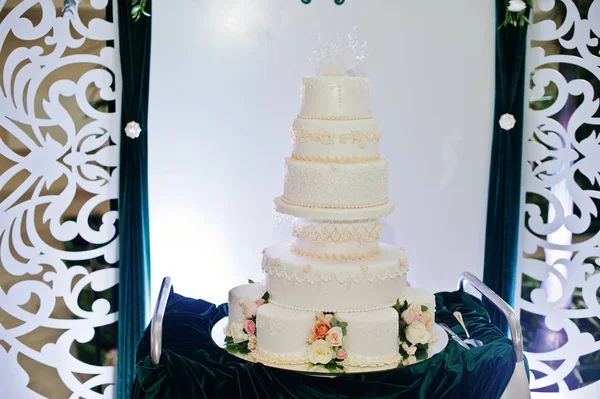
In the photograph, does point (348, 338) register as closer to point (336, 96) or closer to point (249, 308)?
point (249, 308)

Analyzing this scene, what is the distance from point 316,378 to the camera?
125 inches

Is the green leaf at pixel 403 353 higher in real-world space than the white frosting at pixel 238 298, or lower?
lower

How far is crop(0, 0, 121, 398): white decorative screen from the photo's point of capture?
4.47 meters

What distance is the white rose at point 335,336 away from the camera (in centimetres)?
325

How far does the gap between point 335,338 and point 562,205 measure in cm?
214

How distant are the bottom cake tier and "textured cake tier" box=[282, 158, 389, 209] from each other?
19.8 inches

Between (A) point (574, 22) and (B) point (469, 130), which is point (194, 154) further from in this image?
(A) point (574, 22)

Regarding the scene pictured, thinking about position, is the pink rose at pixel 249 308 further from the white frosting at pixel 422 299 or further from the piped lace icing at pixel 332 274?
the white frosting at pixel 422 299

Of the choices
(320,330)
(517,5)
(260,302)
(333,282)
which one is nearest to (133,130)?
(260,302)

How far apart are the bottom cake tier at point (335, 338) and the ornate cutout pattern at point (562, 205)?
1622 mm

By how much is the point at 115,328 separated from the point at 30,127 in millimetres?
1336

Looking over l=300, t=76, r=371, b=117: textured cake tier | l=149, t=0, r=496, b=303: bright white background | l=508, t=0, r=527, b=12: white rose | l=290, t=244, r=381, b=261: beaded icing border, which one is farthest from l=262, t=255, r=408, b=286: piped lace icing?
l=508, t=0, r=527, b=12: white rose

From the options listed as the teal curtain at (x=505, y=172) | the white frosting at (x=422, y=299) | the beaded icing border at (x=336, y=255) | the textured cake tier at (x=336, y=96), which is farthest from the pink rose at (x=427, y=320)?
the teal curtain at (x=505, y=172)

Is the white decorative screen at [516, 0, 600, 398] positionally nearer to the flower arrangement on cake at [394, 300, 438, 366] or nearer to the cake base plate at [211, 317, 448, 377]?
the cake base plate at [211, 317, 448, 377]
